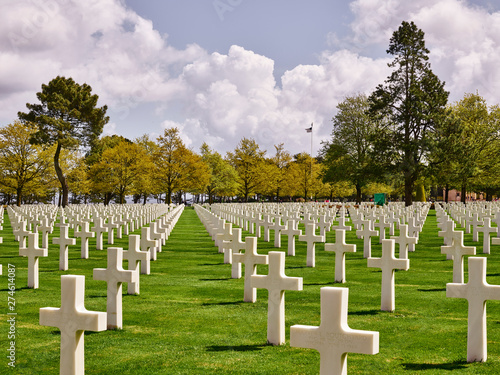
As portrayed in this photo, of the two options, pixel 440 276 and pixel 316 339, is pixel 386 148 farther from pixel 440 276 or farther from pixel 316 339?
pixel 316 339

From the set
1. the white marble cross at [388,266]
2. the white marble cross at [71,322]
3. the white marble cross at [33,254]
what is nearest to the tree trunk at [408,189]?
the white marble cross at [388,266]

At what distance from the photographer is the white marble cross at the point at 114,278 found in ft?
20.9

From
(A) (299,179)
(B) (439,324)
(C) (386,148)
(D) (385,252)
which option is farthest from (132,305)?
(A) (299,179)

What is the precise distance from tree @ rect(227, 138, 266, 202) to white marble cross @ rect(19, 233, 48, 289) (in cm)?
6395

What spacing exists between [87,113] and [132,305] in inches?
1807

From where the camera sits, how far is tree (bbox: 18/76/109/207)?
48531mm

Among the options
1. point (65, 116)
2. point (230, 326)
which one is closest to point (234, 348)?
point (230, 326)

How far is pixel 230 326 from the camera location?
22.1 feet

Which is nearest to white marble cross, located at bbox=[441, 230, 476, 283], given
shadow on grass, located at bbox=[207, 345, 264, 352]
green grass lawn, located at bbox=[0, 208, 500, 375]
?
green grass lawn, located at bbox=[0, 208, 500, 375]

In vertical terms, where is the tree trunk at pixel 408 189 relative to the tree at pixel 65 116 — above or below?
below

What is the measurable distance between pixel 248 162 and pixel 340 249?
215 ft

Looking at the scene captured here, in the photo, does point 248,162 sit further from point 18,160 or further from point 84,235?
point 84,235

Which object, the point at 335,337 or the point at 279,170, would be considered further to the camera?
the point at 279,170

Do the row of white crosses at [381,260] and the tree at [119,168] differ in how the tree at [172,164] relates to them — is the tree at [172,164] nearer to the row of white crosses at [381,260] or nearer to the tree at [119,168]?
the tree at [119,168]
